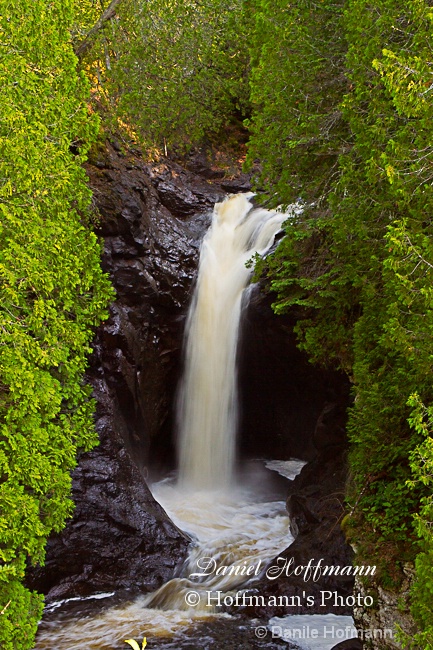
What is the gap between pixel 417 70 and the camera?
198 inches

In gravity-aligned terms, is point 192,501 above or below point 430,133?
below

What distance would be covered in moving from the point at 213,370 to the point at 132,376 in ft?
8.24

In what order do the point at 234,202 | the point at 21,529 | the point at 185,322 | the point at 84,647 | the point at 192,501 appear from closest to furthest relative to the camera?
the point at 21,529 < the point at 84,647 < the point at 192,501 < the point at 185,322 < the point at 234,202

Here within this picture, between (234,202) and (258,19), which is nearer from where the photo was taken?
(258,19)

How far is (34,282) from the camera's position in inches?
241

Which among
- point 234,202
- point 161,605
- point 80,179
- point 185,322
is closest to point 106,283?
point 80,179

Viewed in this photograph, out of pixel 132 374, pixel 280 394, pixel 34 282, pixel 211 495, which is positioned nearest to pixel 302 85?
pixel 34 282

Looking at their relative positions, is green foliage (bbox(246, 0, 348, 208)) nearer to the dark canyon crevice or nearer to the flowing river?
the flowing river

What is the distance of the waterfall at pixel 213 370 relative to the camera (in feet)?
44.1

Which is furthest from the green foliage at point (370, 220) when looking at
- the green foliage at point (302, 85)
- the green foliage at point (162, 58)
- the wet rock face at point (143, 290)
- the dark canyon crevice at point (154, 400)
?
the wet rock face at point (143, 290)

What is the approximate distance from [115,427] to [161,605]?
3.26 metres

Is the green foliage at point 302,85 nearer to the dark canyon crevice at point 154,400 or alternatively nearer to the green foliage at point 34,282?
the green foliage at point 34,282

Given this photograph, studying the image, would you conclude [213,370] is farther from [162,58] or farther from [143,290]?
[162,58]

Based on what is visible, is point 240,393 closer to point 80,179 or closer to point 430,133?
point 80,179
